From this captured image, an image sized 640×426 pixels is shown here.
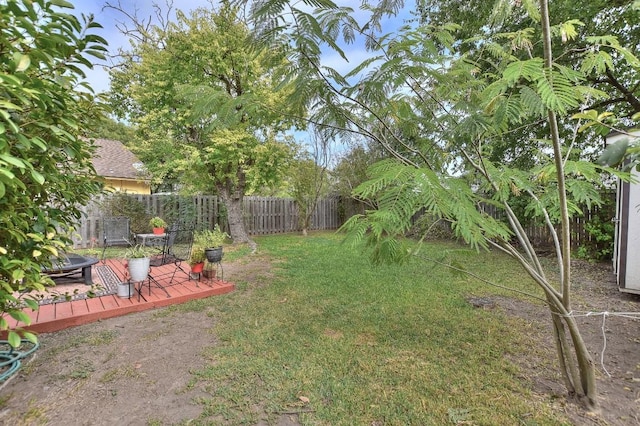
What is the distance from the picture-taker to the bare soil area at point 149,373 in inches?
79.0

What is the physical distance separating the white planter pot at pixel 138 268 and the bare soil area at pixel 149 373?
1.70 feet

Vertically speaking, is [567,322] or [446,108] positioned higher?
[446,108]

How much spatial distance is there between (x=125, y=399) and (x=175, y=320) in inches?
56.4

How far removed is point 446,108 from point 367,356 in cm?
223

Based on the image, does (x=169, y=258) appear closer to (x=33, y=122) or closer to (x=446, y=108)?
(x=33, y=122)

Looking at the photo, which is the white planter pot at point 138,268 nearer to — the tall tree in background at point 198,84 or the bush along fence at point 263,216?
the bush along fence at point 263,216

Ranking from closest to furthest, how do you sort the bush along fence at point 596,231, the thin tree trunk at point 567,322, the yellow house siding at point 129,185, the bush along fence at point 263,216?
the thin tree trunk at point 567,322 → the bush along fence at point 596,231 → the bush along fence at point 263,216 → the yellow house siding at point 129,185

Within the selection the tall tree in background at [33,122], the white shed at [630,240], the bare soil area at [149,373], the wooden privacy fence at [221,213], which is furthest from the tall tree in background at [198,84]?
the white shed at [630,240]

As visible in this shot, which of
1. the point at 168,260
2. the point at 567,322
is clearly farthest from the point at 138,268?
the point at 567,322

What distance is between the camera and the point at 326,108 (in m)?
2.31

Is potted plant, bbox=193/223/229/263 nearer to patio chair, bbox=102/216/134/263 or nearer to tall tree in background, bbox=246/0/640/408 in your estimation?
patio chair, bbox=102/216/134/263

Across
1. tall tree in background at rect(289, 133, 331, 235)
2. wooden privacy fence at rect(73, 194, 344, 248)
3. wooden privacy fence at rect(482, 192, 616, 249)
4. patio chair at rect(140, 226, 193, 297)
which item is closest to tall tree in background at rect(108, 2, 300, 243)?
wooden privacy fence at rect(73, 194, 344, 248)

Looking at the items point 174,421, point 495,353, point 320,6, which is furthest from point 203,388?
point 320,6

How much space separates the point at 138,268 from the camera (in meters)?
3.92
